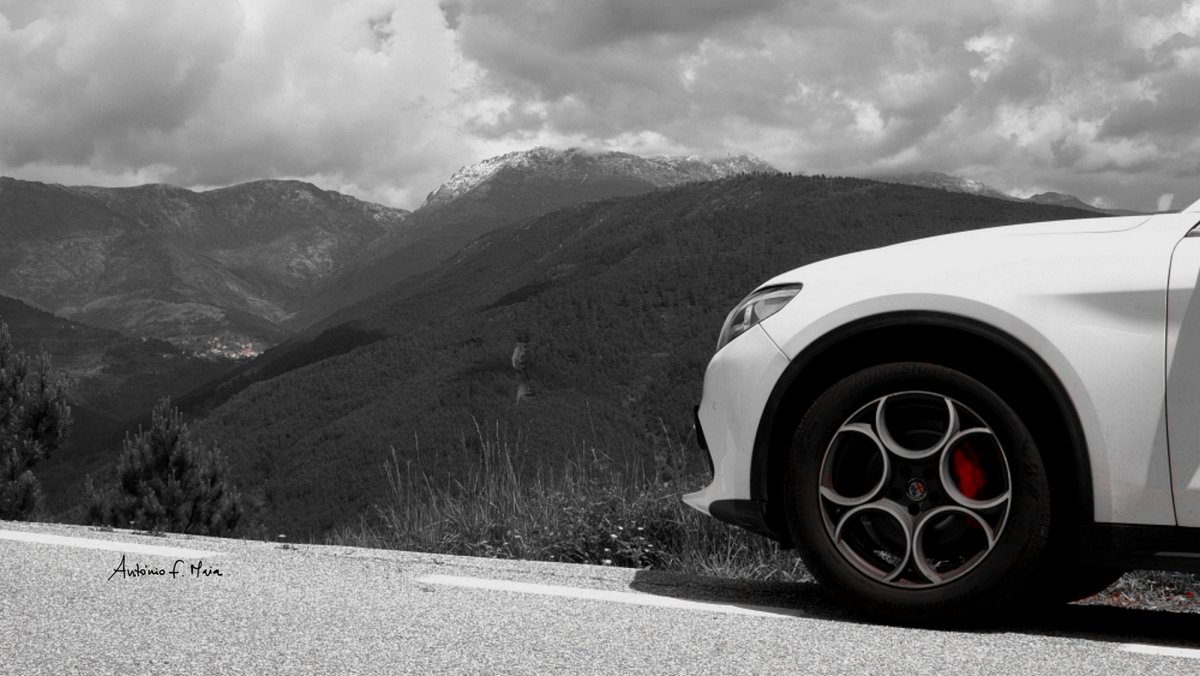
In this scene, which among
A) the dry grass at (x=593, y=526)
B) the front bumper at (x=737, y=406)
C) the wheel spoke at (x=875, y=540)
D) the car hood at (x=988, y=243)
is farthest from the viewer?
the dry grass at (x=593, y=526)

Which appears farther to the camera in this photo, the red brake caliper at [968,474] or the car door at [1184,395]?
the red brake caliper at [968,474]

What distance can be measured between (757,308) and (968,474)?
0.85 meters

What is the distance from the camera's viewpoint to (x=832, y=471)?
11.1ft

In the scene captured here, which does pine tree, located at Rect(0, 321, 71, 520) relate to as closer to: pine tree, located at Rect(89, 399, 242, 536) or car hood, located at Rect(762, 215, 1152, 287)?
pine tree, located at Rect(89, 399, 242, 536)

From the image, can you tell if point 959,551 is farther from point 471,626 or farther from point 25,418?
point 25,418

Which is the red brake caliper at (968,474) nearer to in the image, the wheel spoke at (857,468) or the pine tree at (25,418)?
the wheel spoke at (857,468)

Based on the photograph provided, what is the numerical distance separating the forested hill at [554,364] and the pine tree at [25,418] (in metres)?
69.6

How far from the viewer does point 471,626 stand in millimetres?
3145

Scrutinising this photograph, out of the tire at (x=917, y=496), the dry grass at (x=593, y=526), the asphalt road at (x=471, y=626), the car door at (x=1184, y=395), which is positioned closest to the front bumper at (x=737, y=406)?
the tire at (x=917, y=496)

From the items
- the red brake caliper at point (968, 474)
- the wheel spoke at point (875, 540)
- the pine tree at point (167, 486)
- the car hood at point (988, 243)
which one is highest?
the car hood at point (988, 243)

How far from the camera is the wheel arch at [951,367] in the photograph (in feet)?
10.3

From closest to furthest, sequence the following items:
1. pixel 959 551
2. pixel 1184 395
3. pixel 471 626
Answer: pixel 1184 395 → pixel 471 626 → pixel 959 551

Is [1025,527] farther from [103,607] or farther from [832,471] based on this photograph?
[103,607]
